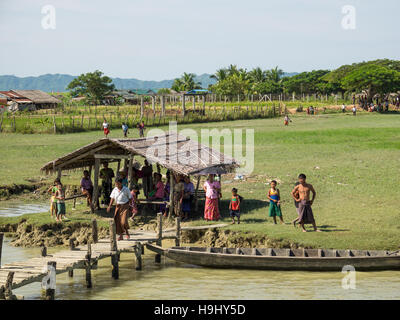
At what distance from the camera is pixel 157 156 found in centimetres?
1948

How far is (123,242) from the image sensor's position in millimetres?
16781

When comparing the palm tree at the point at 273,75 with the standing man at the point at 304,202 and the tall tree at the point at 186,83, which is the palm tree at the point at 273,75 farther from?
the standing man at the point at 304,202

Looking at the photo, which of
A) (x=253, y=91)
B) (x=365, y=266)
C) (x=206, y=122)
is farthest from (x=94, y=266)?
(x=253, y=91)

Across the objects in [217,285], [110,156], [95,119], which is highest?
[95,119]

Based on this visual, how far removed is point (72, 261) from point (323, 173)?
Answer: 13959 mm

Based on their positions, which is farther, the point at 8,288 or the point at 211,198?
the point at 211,198

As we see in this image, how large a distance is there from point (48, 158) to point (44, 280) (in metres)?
19.5

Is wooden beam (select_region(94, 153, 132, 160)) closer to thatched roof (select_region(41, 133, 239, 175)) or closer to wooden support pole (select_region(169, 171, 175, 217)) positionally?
thatched roof (select_region(41, 133, 239, 175))

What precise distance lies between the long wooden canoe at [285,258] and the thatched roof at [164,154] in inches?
128

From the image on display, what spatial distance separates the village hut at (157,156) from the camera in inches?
760

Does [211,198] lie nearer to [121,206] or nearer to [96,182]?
[121,206]

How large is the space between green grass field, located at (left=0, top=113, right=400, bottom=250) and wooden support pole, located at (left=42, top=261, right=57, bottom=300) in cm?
624

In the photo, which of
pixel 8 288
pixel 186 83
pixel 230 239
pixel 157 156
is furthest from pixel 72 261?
pixel 186 83

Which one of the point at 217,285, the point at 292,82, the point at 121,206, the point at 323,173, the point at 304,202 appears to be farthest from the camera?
the point at 292,82
